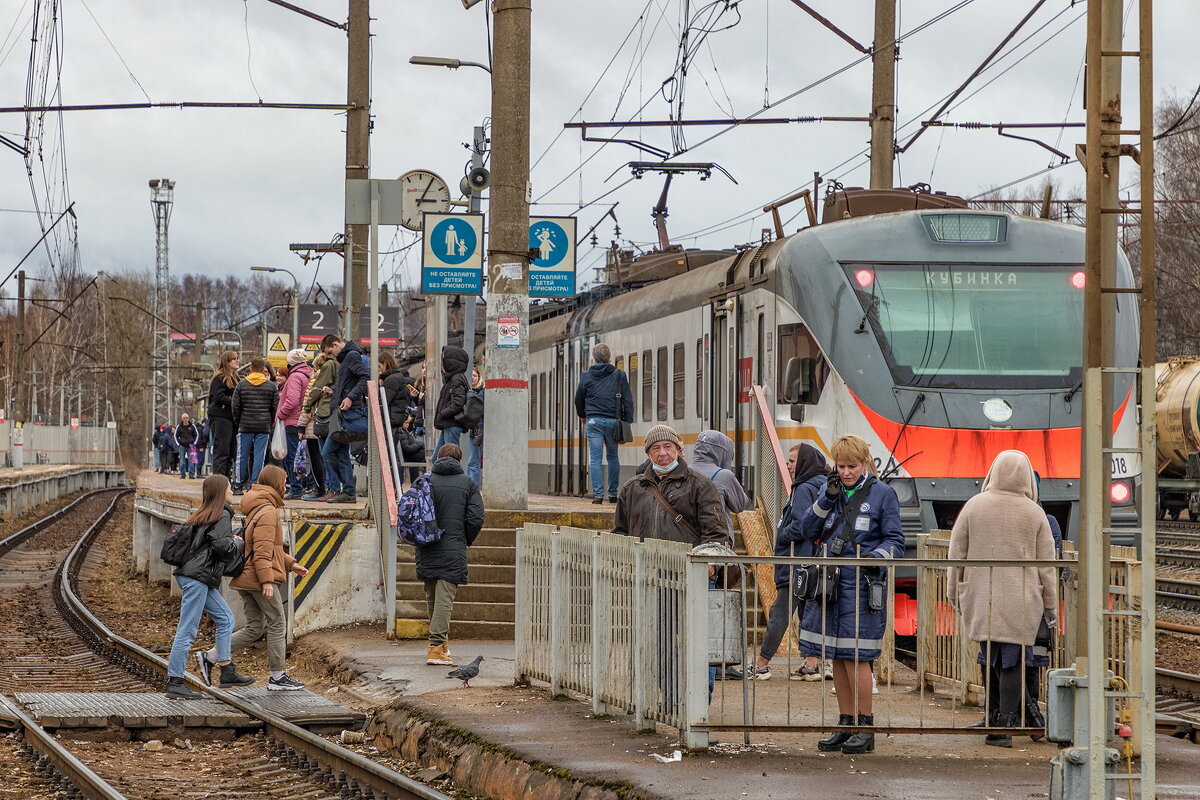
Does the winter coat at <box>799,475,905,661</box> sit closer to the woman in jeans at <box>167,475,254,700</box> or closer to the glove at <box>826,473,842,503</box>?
the glove at <box>826,473,842,503</box>

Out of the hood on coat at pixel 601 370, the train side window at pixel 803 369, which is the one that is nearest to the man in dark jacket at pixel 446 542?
the train side window at pixel 803 369

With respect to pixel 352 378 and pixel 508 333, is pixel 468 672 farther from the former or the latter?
pixel 352 378

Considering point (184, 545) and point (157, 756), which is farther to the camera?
point (184, 545)

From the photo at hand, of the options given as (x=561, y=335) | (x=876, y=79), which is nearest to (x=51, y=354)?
(x=561, y=335)

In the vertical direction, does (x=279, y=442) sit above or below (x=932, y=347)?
below

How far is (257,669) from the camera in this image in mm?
14688

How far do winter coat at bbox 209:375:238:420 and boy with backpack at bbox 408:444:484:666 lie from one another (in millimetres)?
7351

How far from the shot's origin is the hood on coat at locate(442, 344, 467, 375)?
17438mm

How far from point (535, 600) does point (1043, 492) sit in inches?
204

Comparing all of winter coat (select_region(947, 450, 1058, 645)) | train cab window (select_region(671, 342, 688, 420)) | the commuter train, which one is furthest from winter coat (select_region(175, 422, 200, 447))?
winter coat (select_region(947, 450, 1058, 645))

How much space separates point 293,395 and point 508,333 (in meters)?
4.95

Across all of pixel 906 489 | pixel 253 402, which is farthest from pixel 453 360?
pixel 906 489

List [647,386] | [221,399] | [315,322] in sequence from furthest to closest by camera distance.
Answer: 1. [315,322]
2. [647,386]
3. [221,399]

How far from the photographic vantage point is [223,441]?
1961 cm
